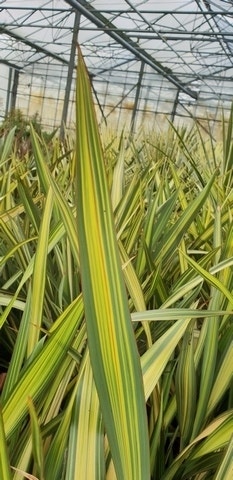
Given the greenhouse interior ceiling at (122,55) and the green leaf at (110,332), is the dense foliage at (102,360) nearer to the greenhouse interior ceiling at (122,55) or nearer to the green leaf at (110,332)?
the green leaf at (110,332)

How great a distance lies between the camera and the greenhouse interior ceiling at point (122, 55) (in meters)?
7.10

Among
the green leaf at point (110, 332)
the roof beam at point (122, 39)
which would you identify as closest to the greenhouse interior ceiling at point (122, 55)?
the roof beam at point (122, 39)

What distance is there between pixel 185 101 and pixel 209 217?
42.2 feet

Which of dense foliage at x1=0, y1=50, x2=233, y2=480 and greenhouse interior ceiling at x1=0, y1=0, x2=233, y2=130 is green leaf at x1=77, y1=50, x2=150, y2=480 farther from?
greenhouse interior ceiling at x1=0, y1=0, x2=233, y2=130

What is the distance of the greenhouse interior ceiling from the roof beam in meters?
0.02

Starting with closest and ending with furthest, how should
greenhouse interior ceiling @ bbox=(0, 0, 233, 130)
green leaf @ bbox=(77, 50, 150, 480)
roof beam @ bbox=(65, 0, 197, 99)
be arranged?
1. green leaf @ bbox=(77, 50, 150, 480)
2. roof beam @ bbox=(65, 0, 197, 99)
3. greenhouse interior ceiling @ bbox=(0, 0, 233, 130)

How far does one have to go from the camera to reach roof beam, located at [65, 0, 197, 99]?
5.78 meters

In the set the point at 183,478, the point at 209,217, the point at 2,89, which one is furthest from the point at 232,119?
the point at 2,89

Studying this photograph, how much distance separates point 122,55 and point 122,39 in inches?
98.4

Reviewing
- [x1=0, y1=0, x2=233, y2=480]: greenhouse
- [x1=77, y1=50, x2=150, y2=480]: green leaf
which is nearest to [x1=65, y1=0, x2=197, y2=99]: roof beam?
[x1=0, y1=0, x2=233, y2=480]: greenhouse

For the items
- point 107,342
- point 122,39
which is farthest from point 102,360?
point 122,39

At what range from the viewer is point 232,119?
3.56ft

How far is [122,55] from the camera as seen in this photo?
10.5 meters

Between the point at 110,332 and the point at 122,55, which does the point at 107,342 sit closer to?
the point at 110,332
